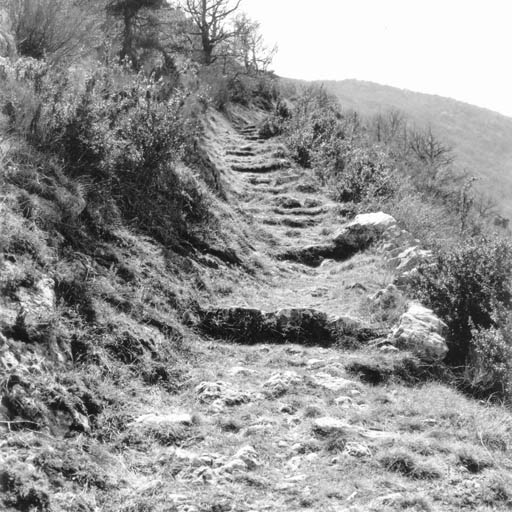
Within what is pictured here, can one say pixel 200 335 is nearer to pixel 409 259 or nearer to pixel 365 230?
pixel 409 259

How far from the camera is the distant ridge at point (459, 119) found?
72500 millimetres

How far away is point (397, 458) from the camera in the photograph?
341 centimetres

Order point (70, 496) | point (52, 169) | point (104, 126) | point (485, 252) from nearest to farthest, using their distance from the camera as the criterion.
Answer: point (70, 496)
point (52, 169)
point (104, 126)
point (485, 252)

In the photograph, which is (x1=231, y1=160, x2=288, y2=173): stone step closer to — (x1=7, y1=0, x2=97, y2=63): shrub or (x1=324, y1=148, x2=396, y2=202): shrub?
(x1=324, y1=148, x2=396, y2=202): shrub

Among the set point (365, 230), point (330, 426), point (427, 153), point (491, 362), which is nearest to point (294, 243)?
point (365, 230)

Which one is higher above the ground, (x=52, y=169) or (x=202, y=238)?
(x=52, y=169)

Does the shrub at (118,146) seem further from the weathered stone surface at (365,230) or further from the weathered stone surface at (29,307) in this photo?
the weathered stone surface at (365,230)

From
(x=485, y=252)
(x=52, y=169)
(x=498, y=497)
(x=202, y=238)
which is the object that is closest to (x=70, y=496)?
(x=498, y=497)

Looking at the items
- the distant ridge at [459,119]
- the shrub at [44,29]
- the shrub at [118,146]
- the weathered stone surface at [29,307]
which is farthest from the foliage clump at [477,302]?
the distant ridge at [459,119]

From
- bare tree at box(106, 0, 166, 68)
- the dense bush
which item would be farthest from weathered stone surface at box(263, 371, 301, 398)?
bare tree at box(106, 0, 166, 68)

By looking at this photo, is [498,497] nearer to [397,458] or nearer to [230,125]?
[397,458]

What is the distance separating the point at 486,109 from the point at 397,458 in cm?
10373

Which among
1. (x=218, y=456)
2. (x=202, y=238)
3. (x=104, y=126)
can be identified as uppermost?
(x=104, y=126)

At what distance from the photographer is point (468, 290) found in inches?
234
